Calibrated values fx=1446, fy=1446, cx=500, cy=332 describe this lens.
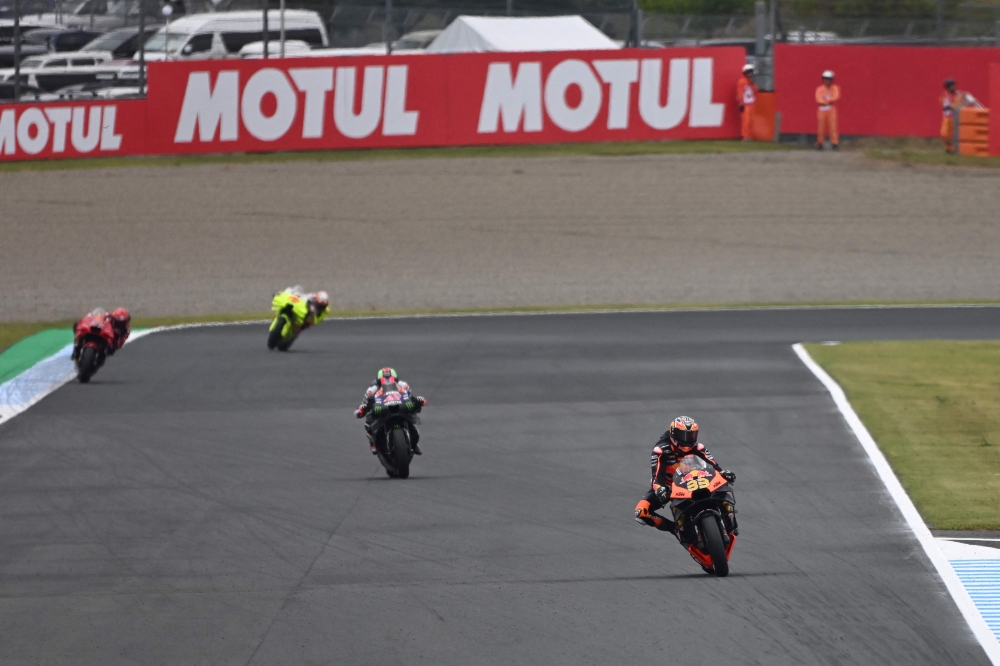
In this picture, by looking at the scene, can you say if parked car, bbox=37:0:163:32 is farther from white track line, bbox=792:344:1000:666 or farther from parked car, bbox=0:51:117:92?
white track line, bbox=792:344:1000:666

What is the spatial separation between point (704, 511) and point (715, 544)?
0.27 meters

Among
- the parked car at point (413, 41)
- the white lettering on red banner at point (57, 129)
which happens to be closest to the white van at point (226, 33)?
the parked car at point (413, 41)

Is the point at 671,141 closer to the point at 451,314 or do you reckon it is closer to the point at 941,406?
the point at 451,314

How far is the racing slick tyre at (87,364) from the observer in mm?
18156

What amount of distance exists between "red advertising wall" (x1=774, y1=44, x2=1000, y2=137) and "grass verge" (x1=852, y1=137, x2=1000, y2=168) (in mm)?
201

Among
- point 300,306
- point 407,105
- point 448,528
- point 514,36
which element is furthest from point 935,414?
point 514,36

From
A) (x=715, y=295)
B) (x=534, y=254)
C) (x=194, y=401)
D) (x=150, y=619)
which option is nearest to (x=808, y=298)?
(x=715, y=295)

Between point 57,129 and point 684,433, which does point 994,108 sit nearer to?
point 57,129

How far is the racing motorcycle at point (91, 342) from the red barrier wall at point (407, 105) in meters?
15.4

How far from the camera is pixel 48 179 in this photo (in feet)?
105

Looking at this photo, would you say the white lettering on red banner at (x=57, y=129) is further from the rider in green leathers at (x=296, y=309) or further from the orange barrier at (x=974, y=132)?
the orange barrier at (x=974, y=132)

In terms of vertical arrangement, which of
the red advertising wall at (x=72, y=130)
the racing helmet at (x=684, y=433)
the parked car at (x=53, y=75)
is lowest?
the racing helmet at (x=684, y=433)

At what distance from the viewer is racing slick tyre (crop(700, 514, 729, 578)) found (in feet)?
30.9

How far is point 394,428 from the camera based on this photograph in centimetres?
1270
